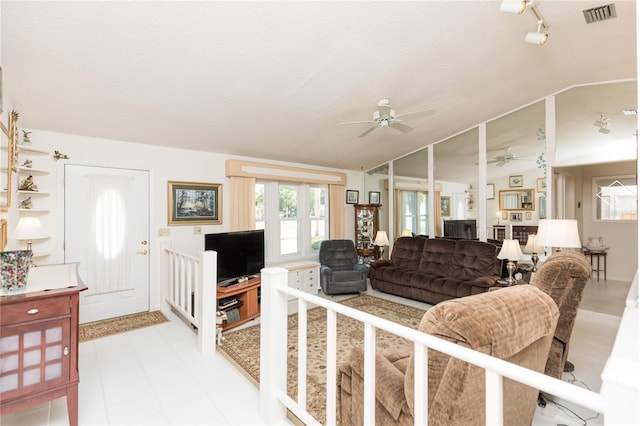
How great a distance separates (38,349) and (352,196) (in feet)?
16.8

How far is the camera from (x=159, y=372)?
245cm

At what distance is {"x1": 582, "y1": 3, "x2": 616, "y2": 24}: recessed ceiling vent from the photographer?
2377 mm

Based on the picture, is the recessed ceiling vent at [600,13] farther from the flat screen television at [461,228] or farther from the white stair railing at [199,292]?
the white stair railing at [199,292]

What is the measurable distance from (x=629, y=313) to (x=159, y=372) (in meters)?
3.09

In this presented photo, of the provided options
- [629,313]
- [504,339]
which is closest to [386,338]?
[629,313]

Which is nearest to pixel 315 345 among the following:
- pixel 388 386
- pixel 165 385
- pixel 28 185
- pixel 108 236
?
pixel 165 385

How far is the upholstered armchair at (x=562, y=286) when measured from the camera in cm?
190

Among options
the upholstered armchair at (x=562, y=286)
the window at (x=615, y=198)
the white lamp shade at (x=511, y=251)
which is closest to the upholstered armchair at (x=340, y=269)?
the white lamp shade at (x=511, y=251)

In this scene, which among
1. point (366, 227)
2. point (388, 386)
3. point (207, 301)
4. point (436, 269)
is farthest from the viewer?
point (366, 227)

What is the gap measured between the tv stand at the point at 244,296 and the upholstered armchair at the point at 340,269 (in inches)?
52.2

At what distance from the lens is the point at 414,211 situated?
5.74 m

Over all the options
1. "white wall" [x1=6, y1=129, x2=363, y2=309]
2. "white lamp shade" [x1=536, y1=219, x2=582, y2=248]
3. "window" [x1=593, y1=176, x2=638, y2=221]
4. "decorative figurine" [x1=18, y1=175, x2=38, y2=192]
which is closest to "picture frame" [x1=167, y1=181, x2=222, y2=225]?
"white wall" [x1=6, y1=129, x2=363, y2=309]

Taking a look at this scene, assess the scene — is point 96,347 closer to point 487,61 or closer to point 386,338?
point 386,338

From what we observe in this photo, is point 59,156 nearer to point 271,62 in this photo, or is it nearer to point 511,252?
point 271,62
